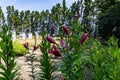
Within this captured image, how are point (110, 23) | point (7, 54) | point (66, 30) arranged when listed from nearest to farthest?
point (7, 54), point (66, 30), point (110, 23)

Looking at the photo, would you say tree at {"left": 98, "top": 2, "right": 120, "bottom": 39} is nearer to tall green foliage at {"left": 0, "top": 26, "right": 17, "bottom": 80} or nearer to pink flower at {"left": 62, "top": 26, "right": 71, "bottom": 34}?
pink flower at {"left": 62, "top": 26, "right": 71, "bottom": 34}

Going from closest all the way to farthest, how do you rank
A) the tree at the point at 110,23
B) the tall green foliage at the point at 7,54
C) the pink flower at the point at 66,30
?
1. the tall green foliage at the point at 7,54
2. the pink flower at the point at 66,30
3. the tree at the point at 110,23

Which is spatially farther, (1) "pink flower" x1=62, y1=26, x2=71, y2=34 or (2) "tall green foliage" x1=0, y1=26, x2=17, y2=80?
(1) "pink flower" x1=62, y1=26, x2=71, y2=34

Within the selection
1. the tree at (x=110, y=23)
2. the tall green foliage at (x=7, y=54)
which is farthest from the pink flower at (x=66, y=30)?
the tree at (x=110, y=23)

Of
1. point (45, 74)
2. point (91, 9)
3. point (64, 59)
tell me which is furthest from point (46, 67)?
point (91, 9)

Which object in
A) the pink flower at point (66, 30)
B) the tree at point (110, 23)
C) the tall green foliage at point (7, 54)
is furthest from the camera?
the tree at point (110, 23)

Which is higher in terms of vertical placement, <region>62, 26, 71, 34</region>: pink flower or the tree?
<region>62, 26, 71, 34</region>: pink flower

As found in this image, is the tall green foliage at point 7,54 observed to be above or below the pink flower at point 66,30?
below

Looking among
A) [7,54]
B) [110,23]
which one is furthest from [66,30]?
[110,23]

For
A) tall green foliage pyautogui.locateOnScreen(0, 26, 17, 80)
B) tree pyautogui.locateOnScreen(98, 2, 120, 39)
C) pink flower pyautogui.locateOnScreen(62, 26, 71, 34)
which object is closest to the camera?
tall green foliage pyautogui.locateOnScreen(0, 26, 17, 80)

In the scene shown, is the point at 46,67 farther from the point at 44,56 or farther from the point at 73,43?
the point at 73,43

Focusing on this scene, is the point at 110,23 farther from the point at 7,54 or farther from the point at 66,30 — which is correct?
the point at 7,54

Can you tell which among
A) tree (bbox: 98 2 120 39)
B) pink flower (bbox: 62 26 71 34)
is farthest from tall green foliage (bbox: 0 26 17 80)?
tree (bbox: 98 2 120 39)

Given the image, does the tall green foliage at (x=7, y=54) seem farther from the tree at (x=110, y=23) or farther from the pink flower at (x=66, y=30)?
the tree at (x=110, y=23)
